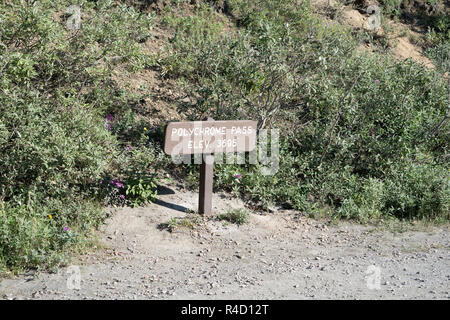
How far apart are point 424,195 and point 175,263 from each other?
10.9 feet

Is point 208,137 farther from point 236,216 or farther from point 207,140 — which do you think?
point 236,216

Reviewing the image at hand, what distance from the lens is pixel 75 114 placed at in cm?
663

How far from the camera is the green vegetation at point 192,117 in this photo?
19.5ft

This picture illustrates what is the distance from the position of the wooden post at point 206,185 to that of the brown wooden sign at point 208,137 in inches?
4.3

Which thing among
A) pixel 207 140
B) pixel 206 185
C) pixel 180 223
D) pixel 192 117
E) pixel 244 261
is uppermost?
pixel 192 117

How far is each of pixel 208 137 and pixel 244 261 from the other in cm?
143

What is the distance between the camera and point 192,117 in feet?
25.0

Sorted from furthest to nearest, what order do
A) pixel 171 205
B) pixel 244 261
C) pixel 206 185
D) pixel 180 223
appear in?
pixel 171 205, pixel 206 185, pixel 180 223, pixel 244 261

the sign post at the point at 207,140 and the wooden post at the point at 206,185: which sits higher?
the sign post at the point at 207,140

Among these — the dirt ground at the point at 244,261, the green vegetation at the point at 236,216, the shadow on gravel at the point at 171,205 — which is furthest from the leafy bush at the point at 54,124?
the green vegetation at the point at 236,216

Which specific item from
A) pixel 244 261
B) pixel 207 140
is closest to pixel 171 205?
pixel 207 140

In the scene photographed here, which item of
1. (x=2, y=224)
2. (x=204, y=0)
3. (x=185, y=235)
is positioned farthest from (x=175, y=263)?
(x=204, y=0)

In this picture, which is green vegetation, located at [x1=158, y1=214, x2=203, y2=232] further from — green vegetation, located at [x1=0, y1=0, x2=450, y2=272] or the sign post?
the sign post

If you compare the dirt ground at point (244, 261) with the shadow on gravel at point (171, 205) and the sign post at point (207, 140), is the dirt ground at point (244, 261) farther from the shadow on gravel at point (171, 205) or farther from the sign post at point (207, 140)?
the sign post at point (207, 140)
